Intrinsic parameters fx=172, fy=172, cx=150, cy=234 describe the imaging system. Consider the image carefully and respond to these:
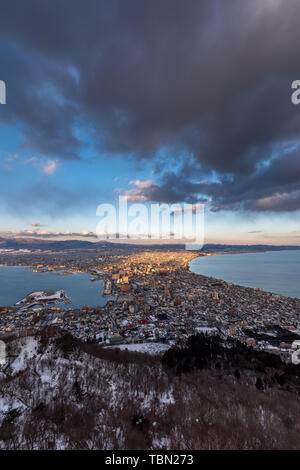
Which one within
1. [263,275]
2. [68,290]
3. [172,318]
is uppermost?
[172,318]

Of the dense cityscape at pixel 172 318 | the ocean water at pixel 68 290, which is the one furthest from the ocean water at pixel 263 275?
the ocean water at pixel 68 290

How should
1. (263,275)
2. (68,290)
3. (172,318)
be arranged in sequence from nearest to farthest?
(172,318) → (68,290) → (263,275)

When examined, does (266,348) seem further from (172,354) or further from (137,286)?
(137,286)

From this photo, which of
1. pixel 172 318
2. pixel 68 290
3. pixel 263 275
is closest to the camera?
pixel 172 318

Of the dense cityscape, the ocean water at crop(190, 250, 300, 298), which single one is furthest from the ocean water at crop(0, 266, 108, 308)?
the ocean water at crop(190, 250, 300, 298)

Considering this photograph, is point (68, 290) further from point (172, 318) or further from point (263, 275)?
point (263, 275)

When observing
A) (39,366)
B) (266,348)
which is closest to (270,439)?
(39,366)

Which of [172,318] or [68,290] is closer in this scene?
[172,318]

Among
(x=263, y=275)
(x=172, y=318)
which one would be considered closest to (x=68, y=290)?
(x=172, y=318)

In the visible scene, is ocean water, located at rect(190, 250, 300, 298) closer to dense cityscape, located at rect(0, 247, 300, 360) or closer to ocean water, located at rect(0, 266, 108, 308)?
dense cityscape, located at rect(0, 247, 300, 360)

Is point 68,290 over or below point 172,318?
below

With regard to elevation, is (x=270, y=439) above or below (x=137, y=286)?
above
